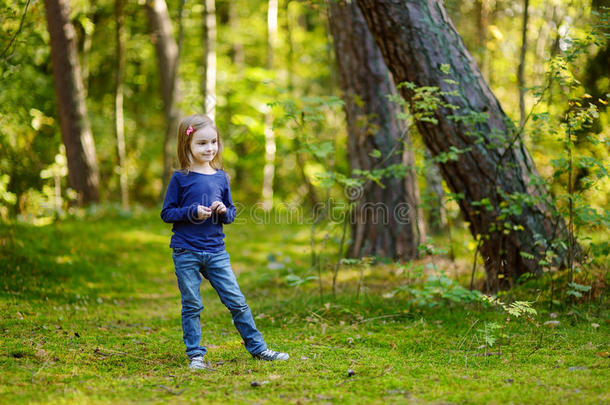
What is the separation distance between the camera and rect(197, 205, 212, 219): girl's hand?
3424 mm

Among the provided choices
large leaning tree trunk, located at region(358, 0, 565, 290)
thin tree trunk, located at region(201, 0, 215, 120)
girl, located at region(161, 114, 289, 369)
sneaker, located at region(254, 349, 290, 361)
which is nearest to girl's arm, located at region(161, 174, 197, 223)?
girl, located at region(161, 114, 289, 369)

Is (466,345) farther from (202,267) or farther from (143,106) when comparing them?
(143,106)

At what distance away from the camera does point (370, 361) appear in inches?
140

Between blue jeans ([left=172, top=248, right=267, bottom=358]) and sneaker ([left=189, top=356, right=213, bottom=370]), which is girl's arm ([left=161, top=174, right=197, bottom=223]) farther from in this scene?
sneaker ([left=189, top=356, right=213, bottom=370])

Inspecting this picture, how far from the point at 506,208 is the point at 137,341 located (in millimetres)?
3430

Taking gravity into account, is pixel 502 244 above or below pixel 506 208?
below

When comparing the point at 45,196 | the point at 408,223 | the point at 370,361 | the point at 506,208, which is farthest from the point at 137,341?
the point at 45,196

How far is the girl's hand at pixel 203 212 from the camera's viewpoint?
3.42m

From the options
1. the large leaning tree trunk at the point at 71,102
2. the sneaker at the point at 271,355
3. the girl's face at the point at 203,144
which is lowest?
the sneaker at the point at 271,355

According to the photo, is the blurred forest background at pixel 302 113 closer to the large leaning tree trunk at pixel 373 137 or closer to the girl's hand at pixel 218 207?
the large leaning tree trunk at pixel 373 137

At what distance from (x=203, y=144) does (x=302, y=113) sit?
1.67 meters

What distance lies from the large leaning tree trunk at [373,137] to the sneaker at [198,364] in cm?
356

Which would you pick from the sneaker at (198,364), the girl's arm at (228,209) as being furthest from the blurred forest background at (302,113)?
the sneaker at (198,364)

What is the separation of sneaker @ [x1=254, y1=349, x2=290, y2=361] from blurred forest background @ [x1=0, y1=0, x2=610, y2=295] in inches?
63.7
